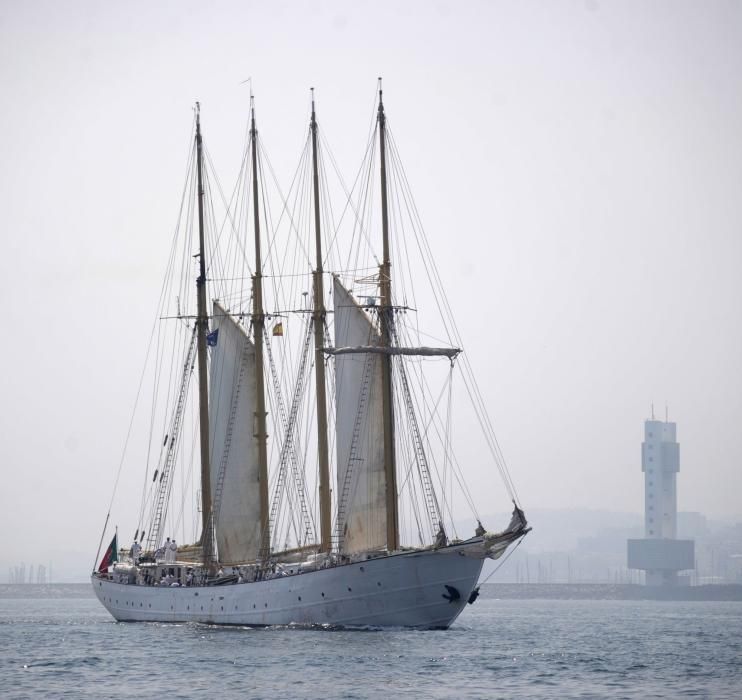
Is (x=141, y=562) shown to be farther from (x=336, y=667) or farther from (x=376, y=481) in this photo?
Result: (x=336, y=667)

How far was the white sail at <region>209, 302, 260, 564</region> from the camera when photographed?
9419cm

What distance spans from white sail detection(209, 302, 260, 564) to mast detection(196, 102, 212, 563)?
0.76 m

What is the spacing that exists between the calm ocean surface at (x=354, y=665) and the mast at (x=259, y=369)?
839 centimetres

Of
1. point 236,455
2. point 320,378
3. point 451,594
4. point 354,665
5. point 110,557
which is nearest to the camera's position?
point 354,665

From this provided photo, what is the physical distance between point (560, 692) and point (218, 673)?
16167 millimetres

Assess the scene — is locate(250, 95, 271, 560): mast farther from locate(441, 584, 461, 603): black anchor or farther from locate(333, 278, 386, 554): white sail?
locate(441, 584, 461, 603): black anchor

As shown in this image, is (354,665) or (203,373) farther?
(203,373)

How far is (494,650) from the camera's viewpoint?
7712cm

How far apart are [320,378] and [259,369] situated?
5.65 meters

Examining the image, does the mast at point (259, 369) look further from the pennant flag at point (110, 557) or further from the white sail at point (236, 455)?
the pennant flag at point (110, 557)

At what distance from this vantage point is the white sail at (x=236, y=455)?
94.2m

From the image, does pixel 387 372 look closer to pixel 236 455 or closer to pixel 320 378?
pixel 320 378

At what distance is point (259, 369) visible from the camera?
9406 cm

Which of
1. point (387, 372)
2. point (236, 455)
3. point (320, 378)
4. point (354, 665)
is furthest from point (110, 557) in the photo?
point (354, 665)
